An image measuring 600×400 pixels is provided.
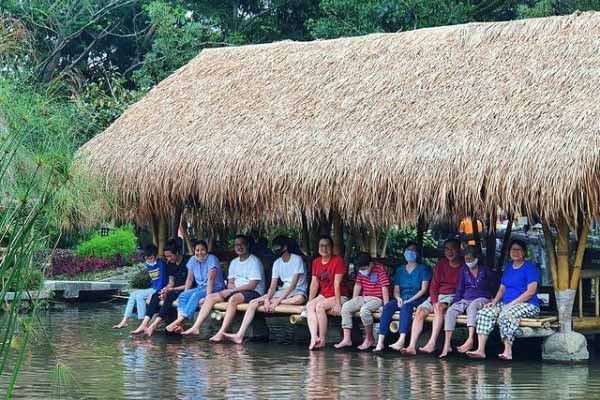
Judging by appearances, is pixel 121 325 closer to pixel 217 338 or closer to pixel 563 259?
pixel 217 338

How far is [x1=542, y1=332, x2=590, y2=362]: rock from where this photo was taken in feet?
43.4

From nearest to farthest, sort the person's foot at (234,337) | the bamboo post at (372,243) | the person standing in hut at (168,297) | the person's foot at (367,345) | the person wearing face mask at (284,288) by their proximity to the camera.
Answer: the person's foot at (367,345) < the person's foot at (234,337) < the person wearing face mask at (284,288) < the person standing in hut at (168,297) < the bamboo post at (372,243)

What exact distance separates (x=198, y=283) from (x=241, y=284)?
67 centimetres

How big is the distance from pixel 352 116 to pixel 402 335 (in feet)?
9.60

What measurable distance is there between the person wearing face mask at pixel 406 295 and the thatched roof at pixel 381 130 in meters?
0.67

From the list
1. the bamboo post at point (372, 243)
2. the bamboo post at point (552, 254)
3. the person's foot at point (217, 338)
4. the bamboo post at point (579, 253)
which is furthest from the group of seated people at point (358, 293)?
the bamboo post at point (372, 243)

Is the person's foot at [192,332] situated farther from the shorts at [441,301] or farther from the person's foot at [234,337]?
the shorts at [441,301]

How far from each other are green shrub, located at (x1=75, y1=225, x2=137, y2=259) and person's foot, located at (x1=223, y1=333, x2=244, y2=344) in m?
12.5

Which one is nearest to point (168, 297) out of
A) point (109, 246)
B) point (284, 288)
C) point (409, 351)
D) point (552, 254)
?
point (284, 288)

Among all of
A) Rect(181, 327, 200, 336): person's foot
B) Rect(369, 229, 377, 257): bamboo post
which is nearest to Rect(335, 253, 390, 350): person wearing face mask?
Rect(181, 327, 200, 336): person's foot

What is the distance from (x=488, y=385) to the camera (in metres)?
11.3

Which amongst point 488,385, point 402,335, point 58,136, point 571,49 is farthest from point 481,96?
point 58,136

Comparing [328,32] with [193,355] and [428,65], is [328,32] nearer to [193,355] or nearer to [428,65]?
[428,65]

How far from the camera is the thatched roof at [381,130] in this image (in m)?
13.2
